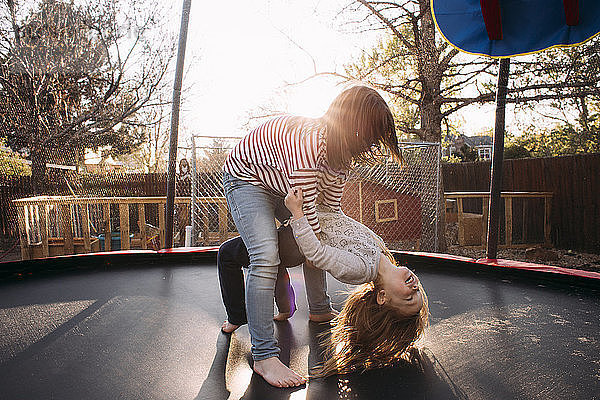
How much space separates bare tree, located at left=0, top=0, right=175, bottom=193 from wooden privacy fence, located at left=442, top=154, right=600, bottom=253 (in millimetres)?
5646

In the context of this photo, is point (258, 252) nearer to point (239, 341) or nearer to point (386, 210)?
point (239, 341)

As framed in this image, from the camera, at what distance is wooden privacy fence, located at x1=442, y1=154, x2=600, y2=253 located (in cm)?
466

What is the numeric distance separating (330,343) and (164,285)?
94 cm

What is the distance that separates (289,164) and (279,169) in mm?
63

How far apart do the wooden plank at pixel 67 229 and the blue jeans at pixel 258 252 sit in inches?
160

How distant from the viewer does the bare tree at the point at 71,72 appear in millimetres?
6312

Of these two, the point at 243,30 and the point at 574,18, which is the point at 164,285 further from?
the point at 243,30

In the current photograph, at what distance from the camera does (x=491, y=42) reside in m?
2.07

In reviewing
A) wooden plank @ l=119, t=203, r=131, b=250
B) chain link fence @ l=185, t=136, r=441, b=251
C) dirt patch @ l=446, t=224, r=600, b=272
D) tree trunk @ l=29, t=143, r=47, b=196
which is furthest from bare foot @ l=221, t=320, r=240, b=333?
tree trunk @ l=29, t=143, r=47, b=196

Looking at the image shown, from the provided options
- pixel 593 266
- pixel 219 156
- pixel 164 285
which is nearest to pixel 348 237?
pixel 164 285

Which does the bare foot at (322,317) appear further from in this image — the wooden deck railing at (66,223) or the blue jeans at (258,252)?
the wooden deck railing at (66,223)

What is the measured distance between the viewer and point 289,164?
1.08m

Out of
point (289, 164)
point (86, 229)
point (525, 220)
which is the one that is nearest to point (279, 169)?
point (289, 164)

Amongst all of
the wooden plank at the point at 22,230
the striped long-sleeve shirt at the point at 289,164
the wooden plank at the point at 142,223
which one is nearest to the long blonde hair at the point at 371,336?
the striped long-sleeve shirt at the point at 289,164
